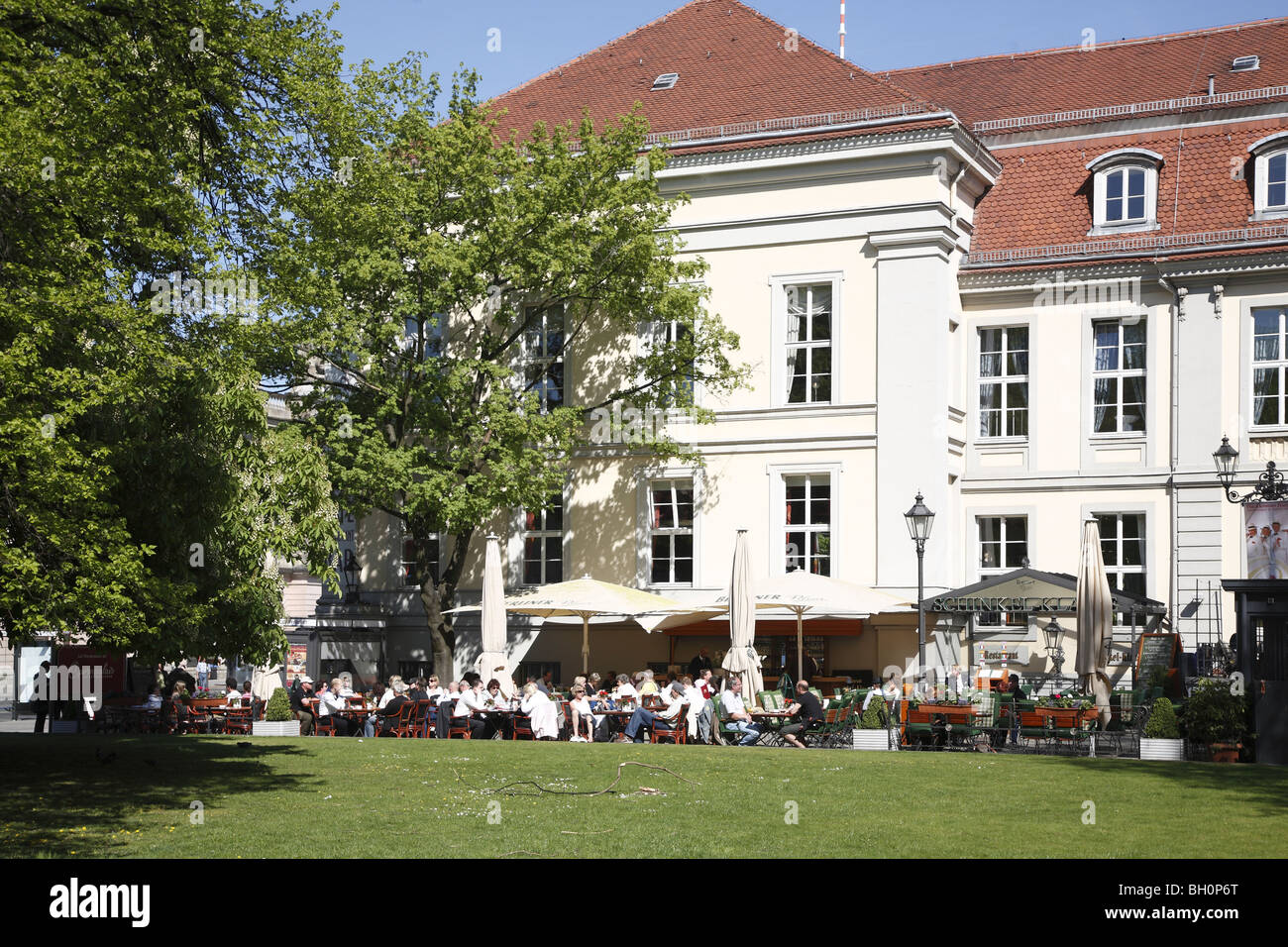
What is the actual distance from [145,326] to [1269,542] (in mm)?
19610

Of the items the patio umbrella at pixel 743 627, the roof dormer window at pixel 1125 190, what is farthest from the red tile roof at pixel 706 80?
the patio umbrella at pixel 743 627

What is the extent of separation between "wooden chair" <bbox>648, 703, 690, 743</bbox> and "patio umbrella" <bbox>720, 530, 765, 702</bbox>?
1.09 metres

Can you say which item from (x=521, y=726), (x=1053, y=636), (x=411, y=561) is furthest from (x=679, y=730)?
(x=411, y=561)

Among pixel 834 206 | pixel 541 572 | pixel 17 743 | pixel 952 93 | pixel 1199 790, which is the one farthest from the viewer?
pixel 952 93

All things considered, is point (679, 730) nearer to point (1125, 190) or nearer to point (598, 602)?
point (598, 602)

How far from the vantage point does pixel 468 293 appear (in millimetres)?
31266

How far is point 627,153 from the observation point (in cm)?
3053

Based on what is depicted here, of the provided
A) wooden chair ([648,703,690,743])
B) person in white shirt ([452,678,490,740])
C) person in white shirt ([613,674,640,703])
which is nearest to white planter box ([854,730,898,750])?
wooden chair ([648,703,690,743])

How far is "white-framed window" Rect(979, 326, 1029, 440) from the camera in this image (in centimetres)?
3372

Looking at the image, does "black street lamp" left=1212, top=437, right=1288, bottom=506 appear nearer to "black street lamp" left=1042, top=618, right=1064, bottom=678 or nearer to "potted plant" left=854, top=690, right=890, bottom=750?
"black street lamp" left=1042, top=618, right=1064, bottom=678
